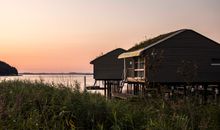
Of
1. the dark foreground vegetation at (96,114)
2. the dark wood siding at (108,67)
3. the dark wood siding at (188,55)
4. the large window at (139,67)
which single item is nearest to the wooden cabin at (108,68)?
the dark wood siding at (108,67)

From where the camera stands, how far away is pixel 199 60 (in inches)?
1131

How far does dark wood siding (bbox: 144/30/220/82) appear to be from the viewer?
2816 centimetres

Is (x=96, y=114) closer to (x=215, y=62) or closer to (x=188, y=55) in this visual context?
(x=188, y=55)

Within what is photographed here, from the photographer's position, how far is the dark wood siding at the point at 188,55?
28.2 metres

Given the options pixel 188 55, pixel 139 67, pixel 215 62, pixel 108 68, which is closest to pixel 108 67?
pixel 108 68

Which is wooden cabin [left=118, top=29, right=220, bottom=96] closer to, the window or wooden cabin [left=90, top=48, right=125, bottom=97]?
the window

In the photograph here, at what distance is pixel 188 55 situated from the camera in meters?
28.7

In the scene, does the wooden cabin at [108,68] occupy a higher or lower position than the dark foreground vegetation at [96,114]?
higher

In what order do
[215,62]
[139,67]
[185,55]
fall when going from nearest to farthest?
[185,55], [215,62], [139,67]

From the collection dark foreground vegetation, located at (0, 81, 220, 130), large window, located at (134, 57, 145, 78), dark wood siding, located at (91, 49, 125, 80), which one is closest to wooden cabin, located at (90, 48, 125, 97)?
dark wood siding, located at (91, 49, 125, 80)

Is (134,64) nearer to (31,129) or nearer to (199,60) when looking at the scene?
(199,60)

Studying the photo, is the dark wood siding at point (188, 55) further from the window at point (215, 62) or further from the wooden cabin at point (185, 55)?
the window at point (215, 62)

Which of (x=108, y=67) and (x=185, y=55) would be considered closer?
(x=185, y=55)

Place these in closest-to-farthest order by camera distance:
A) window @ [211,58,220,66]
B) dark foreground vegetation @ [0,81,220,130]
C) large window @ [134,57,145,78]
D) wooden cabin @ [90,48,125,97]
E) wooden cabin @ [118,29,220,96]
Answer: dark foreground vegetation @ [0,81,220,130]
wooden cabin @ [118,29,220,96]
window @ [211,58,220,66]
large window @ [134,57,145,78]
wooden cabin @ [90,48,125,97]
